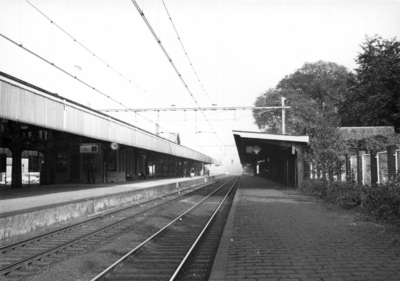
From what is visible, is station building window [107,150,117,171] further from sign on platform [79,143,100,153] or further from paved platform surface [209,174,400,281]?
paved platform surface [209,174,400,281]

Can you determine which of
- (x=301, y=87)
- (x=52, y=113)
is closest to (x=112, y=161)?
(x=52, y=113)

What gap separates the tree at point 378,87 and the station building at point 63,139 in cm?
1789

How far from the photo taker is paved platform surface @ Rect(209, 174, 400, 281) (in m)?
5.61

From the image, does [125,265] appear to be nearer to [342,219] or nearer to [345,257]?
[345,257]

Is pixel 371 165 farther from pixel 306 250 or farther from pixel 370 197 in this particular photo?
pixel 306 250

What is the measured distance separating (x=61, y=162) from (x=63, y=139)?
22.6ft

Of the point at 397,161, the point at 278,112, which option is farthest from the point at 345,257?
the point at 278,112

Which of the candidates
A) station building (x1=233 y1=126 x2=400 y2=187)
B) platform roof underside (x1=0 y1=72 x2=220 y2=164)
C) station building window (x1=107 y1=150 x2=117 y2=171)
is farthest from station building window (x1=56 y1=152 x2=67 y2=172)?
station building (x1=233 y1=126 x2=400 y2=187)

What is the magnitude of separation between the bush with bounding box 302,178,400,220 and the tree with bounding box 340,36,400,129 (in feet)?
56.8

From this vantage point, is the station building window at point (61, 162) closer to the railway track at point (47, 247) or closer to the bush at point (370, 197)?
the railway track at point (47, 247)

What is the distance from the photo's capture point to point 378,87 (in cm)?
3200

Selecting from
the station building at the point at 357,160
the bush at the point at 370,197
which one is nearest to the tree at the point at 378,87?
the station building at the point at 357,160

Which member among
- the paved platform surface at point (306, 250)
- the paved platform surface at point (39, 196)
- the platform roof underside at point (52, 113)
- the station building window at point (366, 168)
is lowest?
the paved platform surface at point (306, 250)

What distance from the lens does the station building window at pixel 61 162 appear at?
97.4ft
